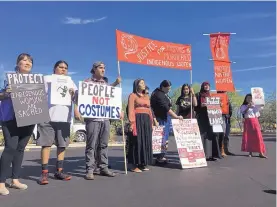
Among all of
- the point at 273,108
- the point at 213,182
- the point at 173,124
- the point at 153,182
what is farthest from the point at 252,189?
the point at 273,108

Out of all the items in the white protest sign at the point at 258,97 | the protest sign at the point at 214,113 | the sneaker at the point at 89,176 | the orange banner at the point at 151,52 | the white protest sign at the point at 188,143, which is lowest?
the sneaker at the point at 89,176

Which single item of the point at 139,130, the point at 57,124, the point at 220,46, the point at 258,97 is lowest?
the point at 139,130

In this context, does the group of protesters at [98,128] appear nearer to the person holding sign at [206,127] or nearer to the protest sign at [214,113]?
the person holding sign at [206,127]

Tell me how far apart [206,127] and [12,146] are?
4.76m

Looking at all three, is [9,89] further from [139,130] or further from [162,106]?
[162,106]

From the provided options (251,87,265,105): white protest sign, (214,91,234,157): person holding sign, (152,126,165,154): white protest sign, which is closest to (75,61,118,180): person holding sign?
(152,126,165,154): white protest sign

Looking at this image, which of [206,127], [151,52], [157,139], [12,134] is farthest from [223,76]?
[12,134]

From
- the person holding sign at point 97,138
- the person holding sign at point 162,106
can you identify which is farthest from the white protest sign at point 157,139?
the person holding sign at point 97,138

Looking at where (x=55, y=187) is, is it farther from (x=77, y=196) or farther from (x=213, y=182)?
(x=213, y=182)

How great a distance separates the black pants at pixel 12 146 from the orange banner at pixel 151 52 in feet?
8.33

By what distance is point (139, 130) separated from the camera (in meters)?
6.29

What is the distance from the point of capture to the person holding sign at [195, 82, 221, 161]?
7883mm

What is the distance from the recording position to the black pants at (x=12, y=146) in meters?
4.55

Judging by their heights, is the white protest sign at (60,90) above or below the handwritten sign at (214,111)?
above
